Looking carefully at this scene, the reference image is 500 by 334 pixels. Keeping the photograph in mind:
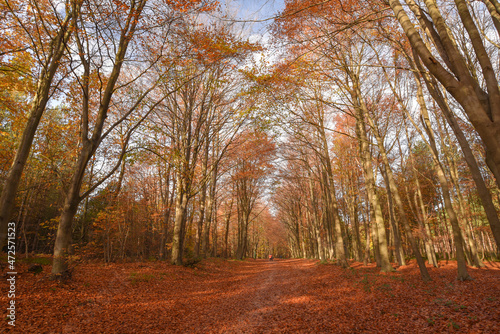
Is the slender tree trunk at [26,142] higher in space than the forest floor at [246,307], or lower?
higher

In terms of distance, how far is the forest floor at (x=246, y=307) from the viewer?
457cm

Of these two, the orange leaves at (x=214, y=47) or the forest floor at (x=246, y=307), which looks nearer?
the forest floor at (x=246, y=307)

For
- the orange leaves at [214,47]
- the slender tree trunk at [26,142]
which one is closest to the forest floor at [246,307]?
the slender tree trunk at [26,142]

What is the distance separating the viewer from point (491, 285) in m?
7.12

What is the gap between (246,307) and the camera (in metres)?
6.81

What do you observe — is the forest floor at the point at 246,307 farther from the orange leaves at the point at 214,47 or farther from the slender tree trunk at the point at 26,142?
the orange leaves at the point at 214,47

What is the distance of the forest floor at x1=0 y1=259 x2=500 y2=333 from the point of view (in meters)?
4.57

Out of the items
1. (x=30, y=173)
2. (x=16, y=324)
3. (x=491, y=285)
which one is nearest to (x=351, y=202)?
(x=491, y=285)

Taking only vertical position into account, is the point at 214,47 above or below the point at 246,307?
above

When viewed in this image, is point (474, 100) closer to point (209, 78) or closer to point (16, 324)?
point (16, 324)

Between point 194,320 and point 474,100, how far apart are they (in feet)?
22.4

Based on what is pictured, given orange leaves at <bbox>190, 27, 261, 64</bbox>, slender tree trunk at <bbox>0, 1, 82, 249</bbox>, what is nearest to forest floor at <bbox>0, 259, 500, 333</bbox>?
slender tree trunk at <bbox>0, 1, 82, 249</bbox>

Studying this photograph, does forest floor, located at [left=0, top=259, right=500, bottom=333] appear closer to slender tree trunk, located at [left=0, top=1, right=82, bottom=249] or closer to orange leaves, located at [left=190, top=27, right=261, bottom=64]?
slender tree trunk, located at [left=0, top=1, right=82, bottom=249]

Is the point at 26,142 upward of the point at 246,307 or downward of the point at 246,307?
upward
